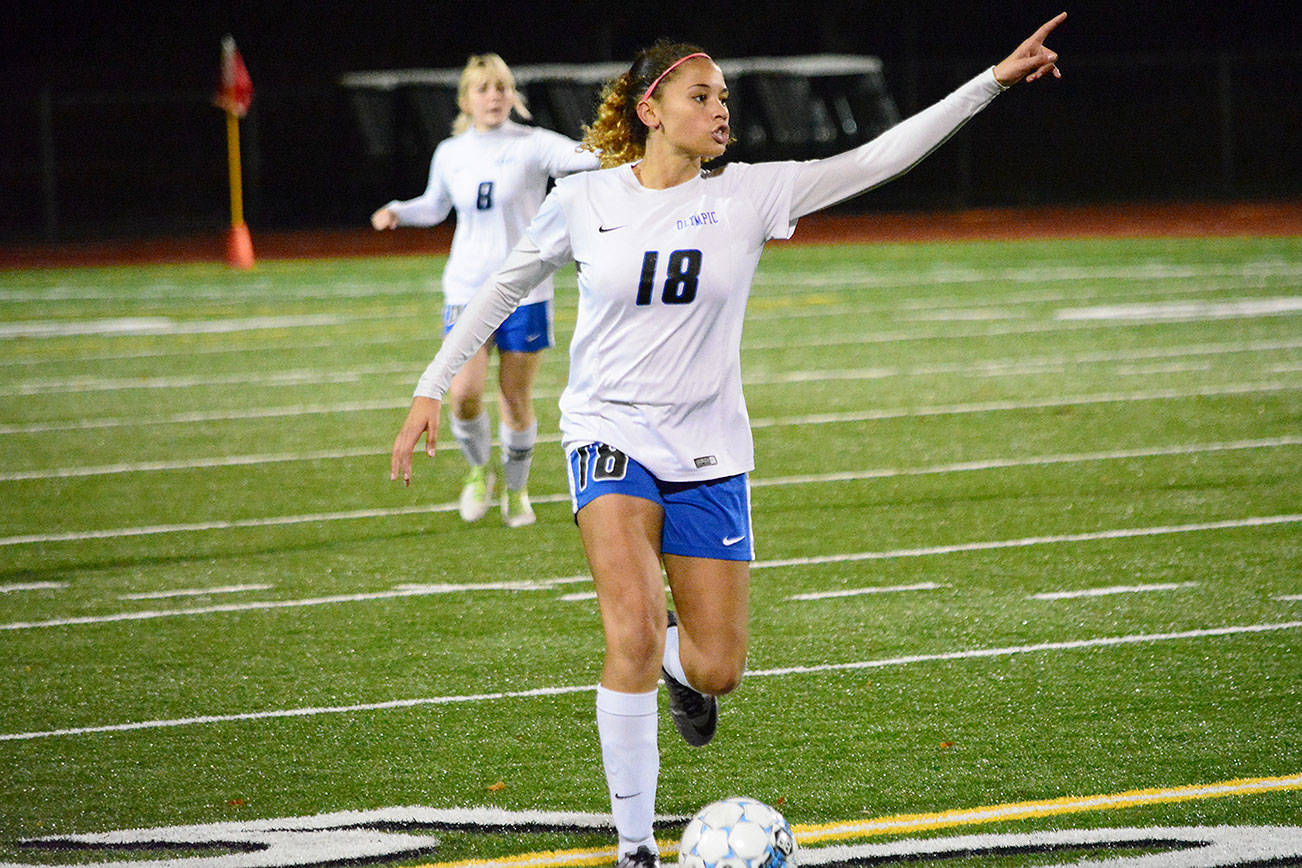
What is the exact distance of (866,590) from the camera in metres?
7.05

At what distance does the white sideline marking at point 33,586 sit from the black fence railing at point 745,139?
2262 cm

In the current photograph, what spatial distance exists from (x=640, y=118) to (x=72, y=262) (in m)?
23.6

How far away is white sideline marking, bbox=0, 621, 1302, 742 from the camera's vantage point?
18.0 feet

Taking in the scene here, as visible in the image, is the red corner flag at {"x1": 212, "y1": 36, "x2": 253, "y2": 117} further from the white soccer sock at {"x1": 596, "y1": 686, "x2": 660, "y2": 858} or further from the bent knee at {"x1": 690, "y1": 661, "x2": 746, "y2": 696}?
the white soccer sock at {"x1": 596, "y1": 686, "x2": 660, "y2": 858}

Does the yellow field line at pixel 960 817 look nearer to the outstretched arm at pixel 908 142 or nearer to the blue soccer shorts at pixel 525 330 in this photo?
the outstretched arm at pixel 908 142

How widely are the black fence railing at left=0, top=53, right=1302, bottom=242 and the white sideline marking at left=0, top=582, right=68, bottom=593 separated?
22622 mm

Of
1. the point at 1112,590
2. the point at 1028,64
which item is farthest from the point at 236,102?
the point at 1028,64

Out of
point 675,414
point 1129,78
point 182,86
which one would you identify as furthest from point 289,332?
point 1129,78

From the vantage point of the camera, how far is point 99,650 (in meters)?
6.45

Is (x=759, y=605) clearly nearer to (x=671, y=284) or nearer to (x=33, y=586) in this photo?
(x=671, y=284)

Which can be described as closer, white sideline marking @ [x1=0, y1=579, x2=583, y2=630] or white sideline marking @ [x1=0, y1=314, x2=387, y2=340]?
white sideline marking @ [x1=0, y1=579, x2=583, y2=630]

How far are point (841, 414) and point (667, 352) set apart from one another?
730 centimetres

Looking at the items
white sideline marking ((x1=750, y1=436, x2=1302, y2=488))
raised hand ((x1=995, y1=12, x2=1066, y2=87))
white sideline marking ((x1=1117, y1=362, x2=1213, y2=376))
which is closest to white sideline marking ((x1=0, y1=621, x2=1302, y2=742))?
raised hand ((x1=995, y1=12, x2=1066, y2=87))

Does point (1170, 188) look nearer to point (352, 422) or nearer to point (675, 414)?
point (352, 422)
